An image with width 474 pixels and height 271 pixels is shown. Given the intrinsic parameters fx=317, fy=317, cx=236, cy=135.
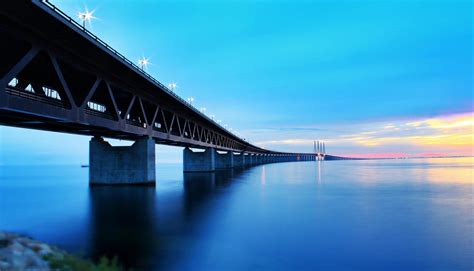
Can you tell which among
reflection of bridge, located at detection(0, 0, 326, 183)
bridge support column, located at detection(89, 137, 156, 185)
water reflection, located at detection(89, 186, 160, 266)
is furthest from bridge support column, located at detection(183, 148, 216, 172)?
water reflection, located at detection(89, 186, 160, 266)

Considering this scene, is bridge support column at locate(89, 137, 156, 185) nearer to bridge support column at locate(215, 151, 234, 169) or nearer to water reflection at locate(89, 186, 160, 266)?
water reflection at locate(89, 186, 160, 266)

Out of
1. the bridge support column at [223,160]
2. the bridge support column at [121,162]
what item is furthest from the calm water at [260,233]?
the bridge support column at [223,160]

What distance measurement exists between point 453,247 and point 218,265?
35.5 ft

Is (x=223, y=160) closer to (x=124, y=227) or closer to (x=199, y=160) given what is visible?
(x=199, y=160)

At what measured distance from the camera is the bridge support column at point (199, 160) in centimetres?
8119

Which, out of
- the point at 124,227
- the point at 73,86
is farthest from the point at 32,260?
the point at 73,86

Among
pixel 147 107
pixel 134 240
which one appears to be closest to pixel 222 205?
pixel 134 240

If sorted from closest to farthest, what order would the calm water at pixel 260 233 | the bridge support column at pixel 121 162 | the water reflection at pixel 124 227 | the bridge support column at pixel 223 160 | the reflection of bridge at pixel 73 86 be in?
the calm water at pixel 260 233
the water reflection at pixel 124 227
the reflection of bridge at pixel 73 86
the bridge support column at pixel 121 162
the bridge support column at pixel 223 160

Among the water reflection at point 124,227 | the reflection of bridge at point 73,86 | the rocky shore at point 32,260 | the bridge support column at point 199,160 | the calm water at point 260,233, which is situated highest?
the reflection of bridge at point 73,86

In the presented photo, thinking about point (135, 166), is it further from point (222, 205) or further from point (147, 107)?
point (222, 205)

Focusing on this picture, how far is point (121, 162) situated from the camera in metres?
38.8

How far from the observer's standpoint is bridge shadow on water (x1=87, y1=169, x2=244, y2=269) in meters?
12.6

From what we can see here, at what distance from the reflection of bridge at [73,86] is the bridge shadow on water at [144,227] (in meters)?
7.00

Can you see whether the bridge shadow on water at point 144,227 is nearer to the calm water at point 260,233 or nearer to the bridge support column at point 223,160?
the calm water at point 260,233
